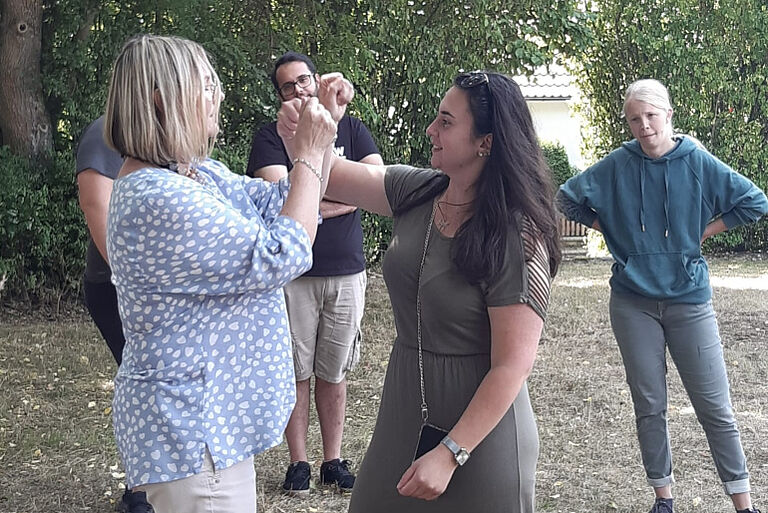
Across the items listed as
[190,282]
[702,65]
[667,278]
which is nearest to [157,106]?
[190,282]

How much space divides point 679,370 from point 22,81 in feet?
24.1

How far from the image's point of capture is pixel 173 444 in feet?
7.30

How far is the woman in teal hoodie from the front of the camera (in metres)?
4.25

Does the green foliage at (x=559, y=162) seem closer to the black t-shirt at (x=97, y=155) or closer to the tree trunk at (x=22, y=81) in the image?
the tree trunk at (x=22, y=81)

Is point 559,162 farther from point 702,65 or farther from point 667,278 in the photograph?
point 667,278

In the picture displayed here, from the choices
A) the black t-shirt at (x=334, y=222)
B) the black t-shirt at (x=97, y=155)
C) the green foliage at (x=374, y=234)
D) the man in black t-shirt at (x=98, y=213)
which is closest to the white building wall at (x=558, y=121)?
the green foliage at (x=374, y=234)

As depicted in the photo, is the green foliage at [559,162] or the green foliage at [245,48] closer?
the green foliage at [245,48]

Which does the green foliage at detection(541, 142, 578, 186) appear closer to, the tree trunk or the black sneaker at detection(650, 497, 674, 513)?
the tree trunk

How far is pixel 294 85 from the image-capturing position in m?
4.68

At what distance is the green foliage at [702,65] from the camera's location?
13883 mm

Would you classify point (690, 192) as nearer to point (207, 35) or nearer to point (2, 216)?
point (207, 35)

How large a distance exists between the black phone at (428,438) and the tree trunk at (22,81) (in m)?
7.89

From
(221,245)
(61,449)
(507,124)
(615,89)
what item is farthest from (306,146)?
(615,89)

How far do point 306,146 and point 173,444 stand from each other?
0.77 metres
